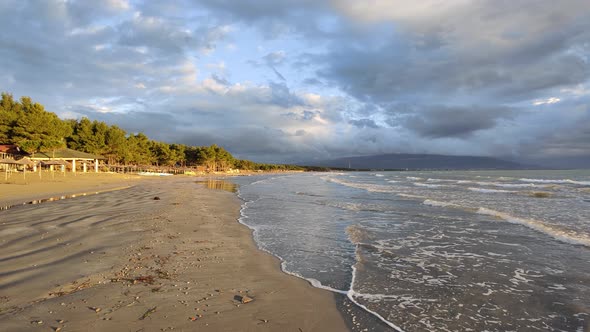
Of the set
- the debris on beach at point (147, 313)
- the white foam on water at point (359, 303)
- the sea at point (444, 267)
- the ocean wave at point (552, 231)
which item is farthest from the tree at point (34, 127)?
the ocean wave at point (552, 231)

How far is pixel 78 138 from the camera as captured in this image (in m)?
64.2

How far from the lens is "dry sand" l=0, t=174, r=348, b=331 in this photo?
406cm

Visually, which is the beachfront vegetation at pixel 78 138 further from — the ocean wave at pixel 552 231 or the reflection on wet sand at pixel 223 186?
the ocean wave at pixel 552 231

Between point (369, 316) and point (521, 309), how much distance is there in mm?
2428

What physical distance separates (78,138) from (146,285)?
72.3 meters

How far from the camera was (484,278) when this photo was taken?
6.30m

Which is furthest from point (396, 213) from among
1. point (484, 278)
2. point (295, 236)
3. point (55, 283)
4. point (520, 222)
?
point (55, 283)

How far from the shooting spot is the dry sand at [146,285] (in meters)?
4.06

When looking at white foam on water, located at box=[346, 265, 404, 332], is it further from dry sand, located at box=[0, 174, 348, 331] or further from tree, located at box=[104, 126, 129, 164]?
tree, located at box=[104, 126, 129, 164]

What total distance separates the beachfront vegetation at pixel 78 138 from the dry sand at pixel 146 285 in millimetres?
38032

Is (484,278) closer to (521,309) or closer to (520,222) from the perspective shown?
(521,309)

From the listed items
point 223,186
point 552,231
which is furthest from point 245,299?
point 223,186

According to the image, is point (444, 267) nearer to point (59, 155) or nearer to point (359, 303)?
point (359, 303)

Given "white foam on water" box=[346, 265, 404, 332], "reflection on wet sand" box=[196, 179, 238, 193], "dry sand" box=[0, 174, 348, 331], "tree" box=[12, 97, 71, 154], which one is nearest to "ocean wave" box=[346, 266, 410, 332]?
"white foam on water" box=[346, 265, 404, 332]
